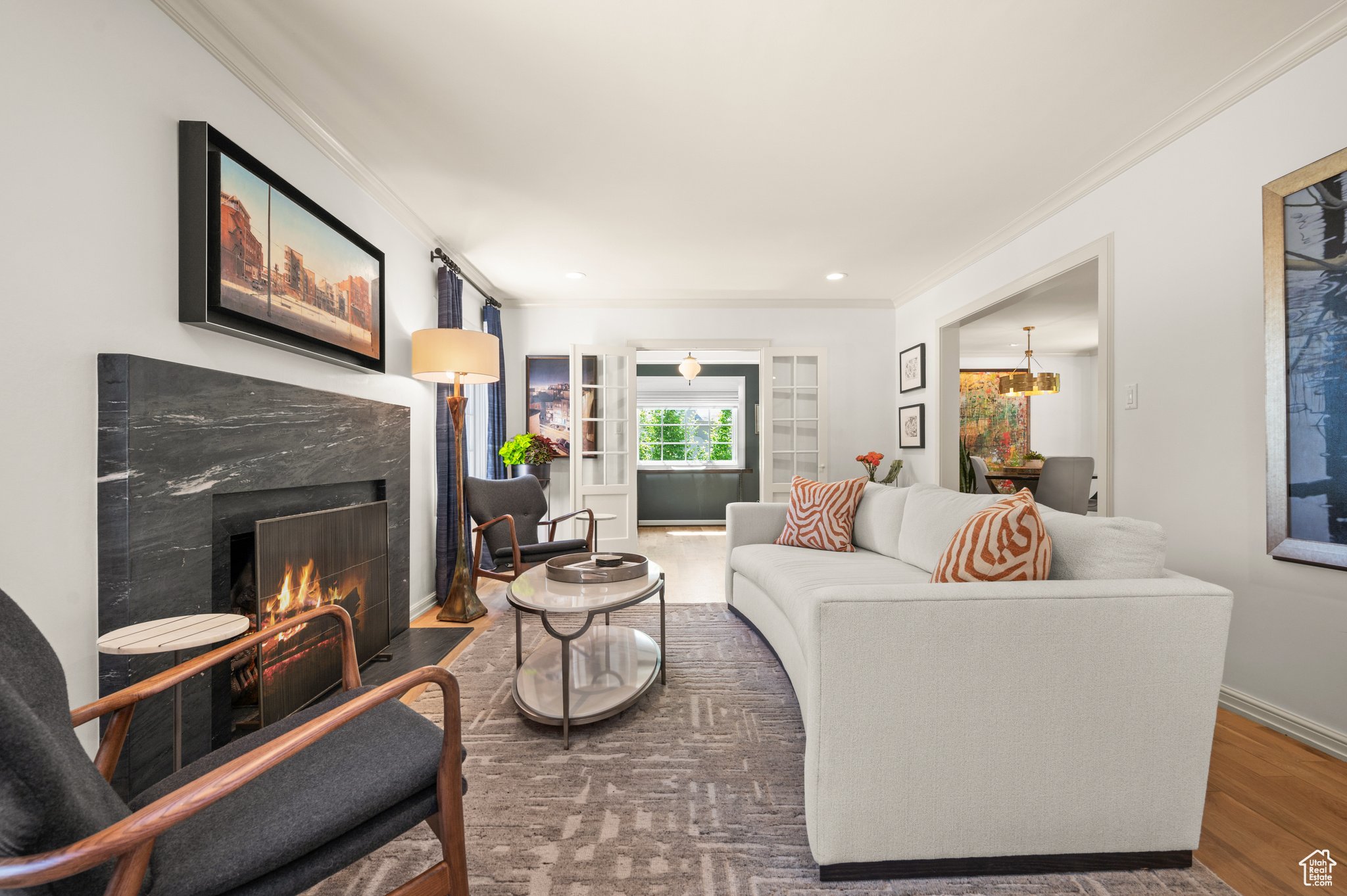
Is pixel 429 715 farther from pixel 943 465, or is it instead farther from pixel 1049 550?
pixel 943 465

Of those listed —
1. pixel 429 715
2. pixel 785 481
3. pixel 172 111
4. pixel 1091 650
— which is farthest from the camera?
pixel 785 481

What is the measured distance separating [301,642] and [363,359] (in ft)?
4.48

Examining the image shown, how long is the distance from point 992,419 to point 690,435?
4373 millimetres

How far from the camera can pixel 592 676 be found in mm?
2244

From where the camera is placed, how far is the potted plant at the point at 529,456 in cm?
455

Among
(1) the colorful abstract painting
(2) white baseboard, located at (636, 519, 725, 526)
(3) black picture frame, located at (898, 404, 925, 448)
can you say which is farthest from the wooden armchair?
(1) the colorful abstract painting

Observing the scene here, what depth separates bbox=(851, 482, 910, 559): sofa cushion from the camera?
2.78 metres

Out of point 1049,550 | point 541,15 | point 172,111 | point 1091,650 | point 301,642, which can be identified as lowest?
point 301,642

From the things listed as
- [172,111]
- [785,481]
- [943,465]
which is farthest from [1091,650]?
[785,481]

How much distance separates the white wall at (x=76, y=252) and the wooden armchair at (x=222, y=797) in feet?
1.85

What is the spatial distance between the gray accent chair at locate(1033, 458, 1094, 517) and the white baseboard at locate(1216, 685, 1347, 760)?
8.99 feet

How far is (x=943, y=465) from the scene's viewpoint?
4531mm

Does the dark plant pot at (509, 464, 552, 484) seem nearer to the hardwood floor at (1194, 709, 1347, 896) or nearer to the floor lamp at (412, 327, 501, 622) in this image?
the floor lamp at (412, 327, 501, 622)

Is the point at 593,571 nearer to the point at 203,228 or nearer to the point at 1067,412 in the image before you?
the point at 203,228
